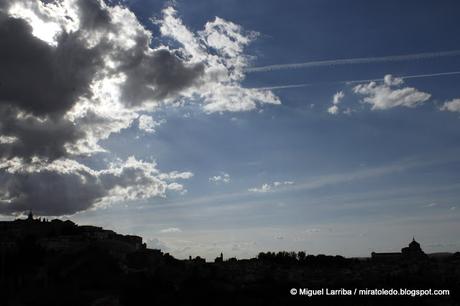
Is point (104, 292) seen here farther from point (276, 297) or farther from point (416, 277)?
point (416, 277)

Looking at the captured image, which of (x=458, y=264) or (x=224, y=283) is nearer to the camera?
(x=224, y=283)

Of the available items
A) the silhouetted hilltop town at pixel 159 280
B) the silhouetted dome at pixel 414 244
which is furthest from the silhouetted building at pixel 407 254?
the silhouetted hilltop town at pixel 159 280

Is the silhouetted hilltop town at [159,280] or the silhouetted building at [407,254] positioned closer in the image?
the silhouetted hilltop town at [159,280]

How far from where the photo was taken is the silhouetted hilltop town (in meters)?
58.4

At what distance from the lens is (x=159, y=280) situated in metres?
66.2

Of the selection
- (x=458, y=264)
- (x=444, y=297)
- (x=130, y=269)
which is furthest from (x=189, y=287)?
(x=458, y=264)

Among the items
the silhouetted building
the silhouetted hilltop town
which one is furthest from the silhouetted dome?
the silhouetted hilltop town

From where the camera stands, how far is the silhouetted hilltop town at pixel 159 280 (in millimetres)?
58375

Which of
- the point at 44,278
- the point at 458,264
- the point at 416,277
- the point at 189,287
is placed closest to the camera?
the point at 189,287

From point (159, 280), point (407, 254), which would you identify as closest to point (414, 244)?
point (407, 254)

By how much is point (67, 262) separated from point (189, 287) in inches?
897

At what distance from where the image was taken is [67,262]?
78.1 meters

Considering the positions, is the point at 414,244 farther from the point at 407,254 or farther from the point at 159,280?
the point at 159,280

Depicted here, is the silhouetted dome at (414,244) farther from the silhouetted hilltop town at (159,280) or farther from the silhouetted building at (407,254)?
the silhouetted hilltop town at (159,280)
